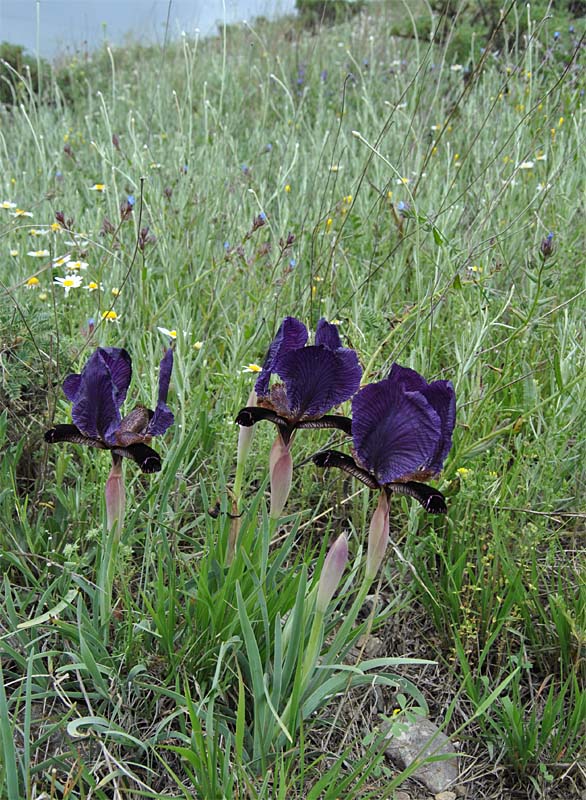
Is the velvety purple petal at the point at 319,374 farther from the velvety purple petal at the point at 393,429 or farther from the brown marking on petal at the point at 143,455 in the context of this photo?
the brown marking on petal at the point at 143,455

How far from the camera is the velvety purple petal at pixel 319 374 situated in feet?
4.45

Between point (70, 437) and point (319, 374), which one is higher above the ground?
point (319, 374)

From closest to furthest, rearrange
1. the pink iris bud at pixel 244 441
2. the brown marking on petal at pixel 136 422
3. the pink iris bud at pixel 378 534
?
the pink iris bud at pixel 378 534 < the brown marking on petal at pixel 136 422 < the pink iris bud at pixel 244 441

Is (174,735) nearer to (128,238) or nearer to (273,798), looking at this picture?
(273,798)

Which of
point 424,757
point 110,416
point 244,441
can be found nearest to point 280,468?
point 244,441

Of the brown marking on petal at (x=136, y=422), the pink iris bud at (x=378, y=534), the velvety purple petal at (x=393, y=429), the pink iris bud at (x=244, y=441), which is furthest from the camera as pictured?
the pink iris bud at (x=244, y=441)

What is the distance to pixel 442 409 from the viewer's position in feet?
4.17

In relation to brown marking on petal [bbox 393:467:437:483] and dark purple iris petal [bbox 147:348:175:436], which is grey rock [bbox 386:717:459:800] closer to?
brown marking on petal [bbox 393:467:437:483]

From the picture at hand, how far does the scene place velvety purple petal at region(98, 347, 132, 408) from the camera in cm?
146

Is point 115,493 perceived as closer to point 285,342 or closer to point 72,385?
point 72,385

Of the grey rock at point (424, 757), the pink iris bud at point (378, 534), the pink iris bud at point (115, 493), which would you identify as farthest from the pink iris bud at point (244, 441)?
the grey rock at point (424, 757)

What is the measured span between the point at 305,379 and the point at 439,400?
0.26m

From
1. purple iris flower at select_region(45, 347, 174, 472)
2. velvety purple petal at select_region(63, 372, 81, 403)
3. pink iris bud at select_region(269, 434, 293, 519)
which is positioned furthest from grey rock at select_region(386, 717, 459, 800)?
velvety purple petal at select_region(63, 372, 81, 403)

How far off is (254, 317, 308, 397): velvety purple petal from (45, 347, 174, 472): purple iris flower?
192mm
